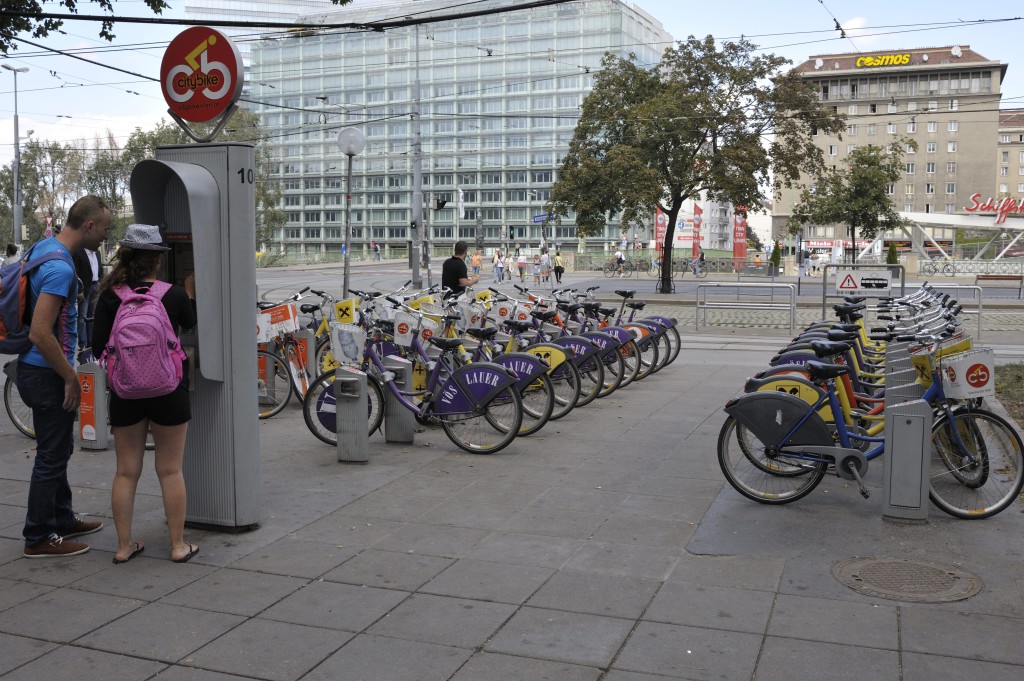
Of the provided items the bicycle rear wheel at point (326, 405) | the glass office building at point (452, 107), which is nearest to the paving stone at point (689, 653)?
the bicycle rear wheel at point (326, 405)

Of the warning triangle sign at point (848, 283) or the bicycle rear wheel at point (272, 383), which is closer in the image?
the bicycle rear wheel at point (272, 383)

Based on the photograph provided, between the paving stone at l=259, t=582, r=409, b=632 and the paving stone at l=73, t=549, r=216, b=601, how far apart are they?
23.8 inches

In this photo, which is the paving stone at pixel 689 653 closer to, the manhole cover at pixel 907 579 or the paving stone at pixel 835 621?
the paving stone at pixel 835 621

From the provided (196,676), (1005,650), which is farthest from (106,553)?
A: (1005,650)

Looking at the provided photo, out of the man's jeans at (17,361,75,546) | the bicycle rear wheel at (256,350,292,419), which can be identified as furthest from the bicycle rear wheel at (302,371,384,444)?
the man's jeans at (17,361,75,546)

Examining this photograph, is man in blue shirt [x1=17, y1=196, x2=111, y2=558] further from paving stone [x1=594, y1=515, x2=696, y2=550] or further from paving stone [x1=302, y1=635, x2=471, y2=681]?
paving stone [x1=594, y1=515, x2=696, y2=550]

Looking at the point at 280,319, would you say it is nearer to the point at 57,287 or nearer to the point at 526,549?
the point at 57,287

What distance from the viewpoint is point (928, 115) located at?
361 feet

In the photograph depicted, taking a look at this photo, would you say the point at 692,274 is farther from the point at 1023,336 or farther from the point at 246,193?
the point at 246,193

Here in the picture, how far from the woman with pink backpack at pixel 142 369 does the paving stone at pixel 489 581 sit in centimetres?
137

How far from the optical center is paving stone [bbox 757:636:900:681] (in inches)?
143

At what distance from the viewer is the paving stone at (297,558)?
15.9 ft

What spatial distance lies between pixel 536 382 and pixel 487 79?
303 ft

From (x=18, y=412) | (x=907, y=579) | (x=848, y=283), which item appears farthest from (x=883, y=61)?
(x=907, y=579)
